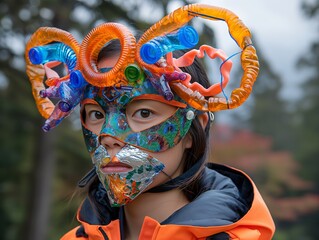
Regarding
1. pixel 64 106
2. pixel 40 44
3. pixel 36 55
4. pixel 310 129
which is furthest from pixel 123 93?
pixel 310 129

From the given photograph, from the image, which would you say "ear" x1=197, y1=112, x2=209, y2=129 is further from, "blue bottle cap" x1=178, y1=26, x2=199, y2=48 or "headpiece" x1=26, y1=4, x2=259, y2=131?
"blue bottle cap" x1=178, y1=26, x2=199, y2=48

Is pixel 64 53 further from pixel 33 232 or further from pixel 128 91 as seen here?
pixel 33 232

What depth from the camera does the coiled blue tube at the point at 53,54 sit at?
2760 millimetres

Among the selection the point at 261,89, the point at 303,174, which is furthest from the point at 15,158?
the point at 261,89

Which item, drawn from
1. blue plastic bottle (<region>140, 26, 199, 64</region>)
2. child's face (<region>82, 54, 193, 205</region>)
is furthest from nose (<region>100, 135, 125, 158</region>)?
blue plastic bottle (<region>140, 26, 199, 64</region>)

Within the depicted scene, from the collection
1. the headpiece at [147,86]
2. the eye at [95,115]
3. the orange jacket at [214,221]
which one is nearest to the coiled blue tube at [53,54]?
the headpiece at [147,86]

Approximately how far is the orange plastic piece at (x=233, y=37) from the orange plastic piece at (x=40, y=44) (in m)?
0.45

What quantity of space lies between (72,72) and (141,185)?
1.97 ft

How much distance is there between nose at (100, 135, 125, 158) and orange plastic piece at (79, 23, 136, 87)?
233mm

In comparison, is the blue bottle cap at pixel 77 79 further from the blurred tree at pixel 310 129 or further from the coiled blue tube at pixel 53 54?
the blurred tree at pixel 310 129

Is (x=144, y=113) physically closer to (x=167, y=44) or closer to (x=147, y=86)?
(x=147, y=86)

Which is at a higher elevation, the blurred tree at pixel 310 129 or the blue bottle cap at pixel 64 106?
the blue bottle cap at pixel 64 106

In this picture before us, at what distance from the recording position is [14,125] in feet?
45.9

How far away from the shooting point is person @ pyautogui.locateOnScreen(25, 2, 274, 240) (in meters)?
2.48
